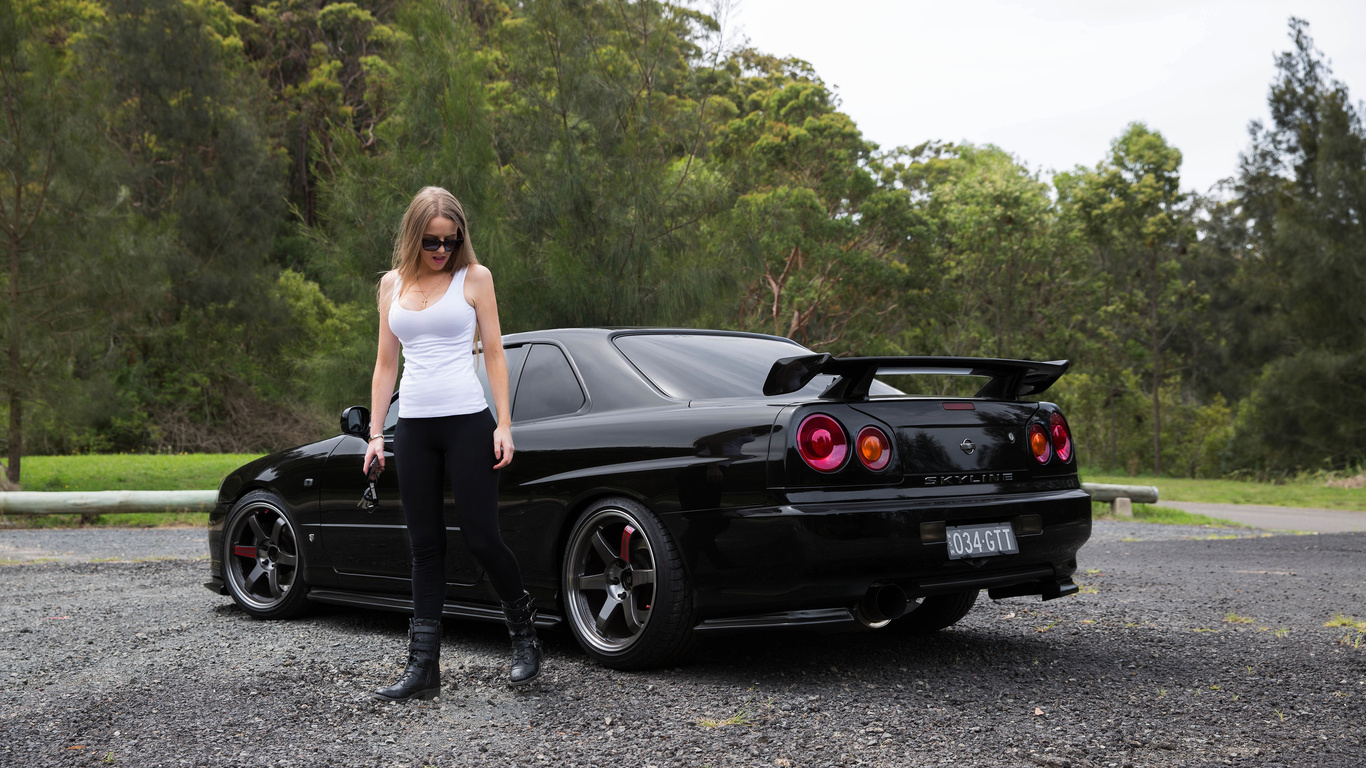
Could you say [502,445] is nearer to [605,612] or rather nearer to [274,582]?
[605,612]

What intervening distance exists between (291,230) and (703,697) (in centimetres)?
3242

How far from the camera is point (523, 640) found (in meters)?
4.10

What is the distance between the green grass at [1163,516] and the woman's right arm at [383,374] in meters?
12.2

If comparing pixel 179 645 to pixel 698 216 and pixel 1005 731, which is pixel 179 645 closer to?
pixel 1005 731

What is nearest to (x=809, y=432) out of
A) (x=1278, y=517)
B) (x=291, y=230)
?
(x=1278, y=517)

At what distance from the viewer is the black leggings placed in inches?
154

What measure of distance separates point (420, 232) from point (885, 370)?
66.8 inches

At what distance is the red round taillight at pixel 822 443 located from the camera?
394cm

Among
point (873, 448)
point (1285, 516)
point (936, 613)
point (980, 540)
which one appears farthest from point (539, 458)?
point (1285, 516)

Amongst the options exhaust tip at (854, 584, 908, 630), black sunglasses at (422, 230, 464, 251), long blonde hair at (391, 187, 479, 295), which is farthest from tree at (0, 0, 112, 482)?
exhaust tip at (854, 584, 908, 630)

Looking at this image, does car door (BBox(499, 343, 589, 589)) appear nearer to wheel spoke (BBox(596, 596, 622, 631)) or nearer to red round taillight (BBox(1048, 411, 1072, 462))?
wheel spoke (BBox(596, 596, 622, 631))

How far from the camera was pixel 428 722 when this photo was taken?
11.8 ft

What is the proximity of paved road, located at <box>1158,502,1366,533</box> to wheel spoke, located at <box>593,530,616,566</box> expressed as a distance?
11436 millimetres

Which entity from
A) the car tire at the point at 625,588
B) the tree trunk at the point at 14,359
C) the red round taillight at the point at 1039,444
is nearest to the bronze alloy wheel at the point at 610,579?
the car tire at the point at 625,588
